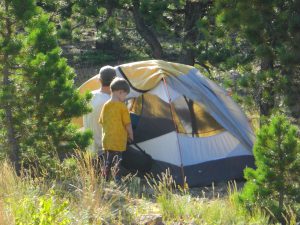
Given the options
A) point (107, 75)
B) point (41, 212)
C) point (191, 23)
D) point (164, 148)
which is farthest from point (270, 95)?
point (191, 23)

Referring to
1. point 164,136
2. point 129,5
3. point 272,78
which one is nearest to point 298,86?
point 272,78

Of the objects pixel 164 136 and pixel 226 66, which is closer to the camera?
pixel 164 136

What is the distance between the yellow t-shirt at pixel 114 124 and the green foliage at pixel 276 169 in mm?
1715

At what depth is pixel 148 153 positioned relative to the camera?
352 inches

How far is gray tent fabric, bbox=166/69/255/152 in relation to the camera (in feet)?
29.6

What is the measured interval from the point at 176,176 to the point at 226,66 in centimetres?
188

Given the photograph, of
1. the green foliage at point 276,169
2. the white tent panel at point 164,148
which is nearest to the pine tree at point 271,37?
the white tent panel at point 164,148

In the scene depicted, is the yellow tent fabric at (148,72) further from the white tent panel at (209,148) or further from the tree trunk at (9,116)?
the tree trunk at (9,116)

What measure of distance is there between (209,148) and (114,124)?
5.80ft

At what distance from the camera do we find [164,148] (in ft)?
29.1

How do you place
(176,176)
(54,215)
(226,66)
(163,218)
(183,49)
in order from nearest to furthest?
1. (54,215)
2. (163,218)
3. (176,176)
4. (226,66)
5. (183,49)

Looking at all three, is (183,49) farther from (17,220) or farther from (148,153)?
(17,220)

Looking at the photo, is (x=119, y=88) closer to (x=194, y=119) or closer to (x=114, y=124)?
(x=114, y=124)

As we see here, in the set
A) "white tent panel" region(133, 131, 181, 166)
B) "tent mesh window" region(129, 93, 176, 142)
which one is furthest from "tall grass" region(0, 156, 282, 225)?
"tent mesh window" region(129, 93, 176, 142)
